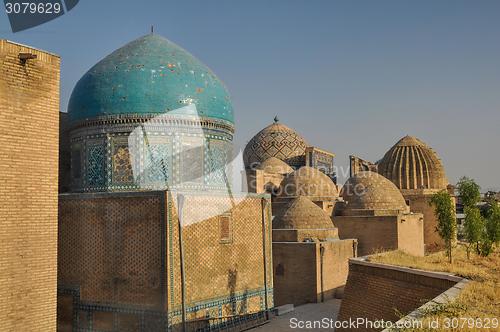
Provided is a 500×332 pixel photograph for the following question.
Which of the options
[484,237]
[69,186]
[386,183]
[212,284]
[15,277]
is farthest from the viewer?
[386,183]

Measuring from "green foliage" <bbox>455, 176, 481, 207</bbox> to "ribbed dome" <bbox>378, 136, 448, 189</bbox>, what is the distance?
26.4ft

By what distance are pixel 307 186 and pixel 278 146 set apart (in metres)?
7.33

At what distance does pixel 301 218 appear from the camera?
542 inches

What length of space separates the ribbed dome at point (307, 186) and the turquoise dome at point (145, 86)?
840 cm

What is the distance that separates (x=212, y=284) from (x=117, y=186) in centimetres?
277

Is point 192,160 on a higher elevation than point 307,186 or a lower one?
higher

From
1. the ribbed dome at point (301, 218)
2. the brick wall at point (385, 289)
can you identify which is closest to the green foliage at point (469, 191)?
the ribbed dome at point (301, 218)

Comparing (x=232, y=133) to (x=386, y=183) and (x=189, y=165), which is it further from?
(x=386, y=183)

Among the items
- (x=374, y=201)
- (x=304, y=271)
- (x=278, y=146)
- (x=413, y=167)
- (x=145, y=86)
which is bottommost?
(x=304, y=271)

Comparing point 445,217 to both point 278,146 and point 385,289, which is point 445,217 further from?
point 278,146

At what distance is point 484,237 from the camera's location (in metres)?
12.8

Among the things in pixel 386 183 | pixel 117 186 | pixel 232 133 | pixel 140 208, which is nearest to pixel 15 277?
pixel 140 208

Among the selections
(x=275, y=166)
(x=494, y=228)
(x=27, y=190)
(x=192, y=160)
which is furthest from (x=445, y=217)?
(x=27, y=190)

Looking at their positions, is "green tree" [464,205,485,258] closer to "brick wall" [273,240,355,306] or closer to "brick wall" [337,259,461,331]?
"brick wall" [273,240,355,306]
